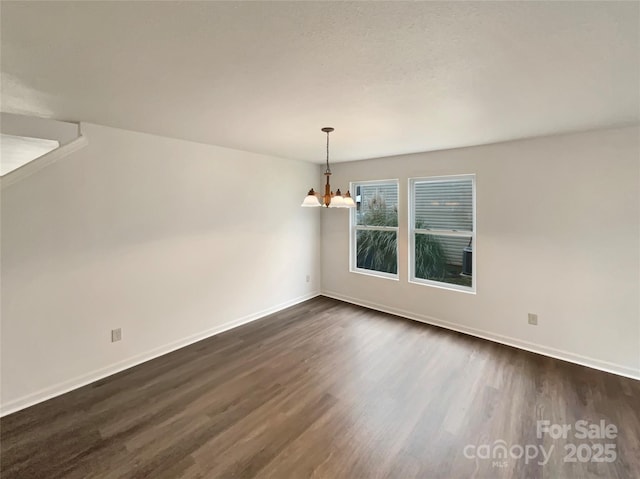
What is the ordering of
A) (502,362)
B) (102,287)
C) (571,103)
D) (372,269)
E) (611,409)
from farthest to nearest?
(372,269) < (502,362) < (102,287) < (611,409) < (571,103)

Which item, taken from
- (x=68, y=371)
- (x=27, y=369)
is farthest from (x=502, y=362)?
(x=27, y=369)

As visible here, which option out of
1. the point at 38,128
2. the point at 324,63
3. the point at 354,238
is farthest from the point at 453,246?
the point at 38,128

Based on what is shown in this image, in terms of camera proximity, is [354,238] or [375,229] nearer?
[375,229]

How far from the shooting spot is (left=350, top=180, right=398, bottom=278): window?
Answer: 461cm

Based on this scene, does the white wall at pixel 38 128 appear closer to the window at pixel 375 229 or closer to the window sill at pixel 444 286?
the window at pixel 375 229

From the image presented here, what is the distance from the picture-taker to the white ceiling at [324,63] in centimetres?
120

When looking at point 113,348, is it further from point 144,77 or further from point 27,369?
point 144,77

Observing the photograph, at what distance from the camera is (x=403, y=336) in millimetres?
3730

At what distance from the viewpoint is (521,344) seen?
343 cm

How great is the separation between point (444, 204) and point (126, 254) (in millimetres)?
3951

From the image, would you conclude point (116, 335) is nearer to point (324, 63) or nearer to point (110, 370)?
point (110, 370)

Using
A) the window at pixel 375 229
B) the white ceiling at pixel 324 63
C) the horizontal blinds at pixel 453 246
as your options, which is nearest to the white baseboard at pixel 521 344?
the window at pixel 375 229

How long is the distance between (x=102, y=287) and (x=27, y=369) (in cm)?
82

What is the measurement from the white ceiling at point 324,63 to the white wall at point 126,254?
607 mm
